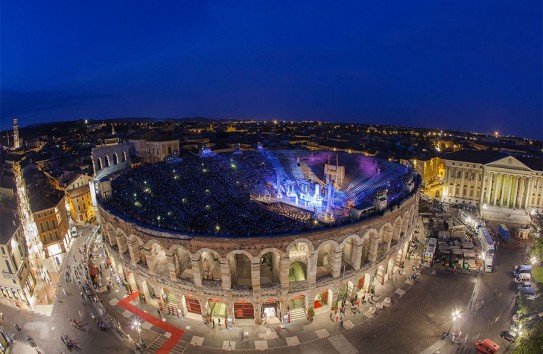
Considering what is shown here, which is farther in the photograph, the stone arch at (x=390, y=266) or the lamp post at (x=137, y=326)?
the stone arch at (x=390, y=266)

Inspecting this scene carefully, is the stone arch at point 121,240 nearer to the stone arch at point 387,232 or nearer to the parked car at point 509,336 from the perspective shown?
the stone arch at point 387,232

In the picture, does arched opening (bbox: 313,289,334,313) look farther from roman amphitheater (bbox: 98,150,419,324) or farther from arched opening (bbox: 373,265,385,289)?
arched opening (bbox: 373,265,385,289)

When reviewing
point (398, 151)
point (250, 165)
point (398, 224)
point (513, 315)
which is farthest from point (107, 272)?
point (398, 151)

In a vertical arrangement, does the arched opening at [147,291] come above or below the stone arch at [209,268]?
below

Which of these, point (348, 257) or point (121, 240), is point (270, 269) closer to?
point (348, 257)

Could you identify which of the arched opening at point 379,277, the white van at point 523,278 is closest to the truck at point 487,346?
the arched opening at point 379,277

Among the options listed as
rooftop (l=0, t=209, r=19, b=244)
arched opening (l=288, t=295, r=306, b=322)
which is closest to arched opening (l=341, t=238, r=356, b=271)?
arched opening (l=288, t=295, r=306, b=322)


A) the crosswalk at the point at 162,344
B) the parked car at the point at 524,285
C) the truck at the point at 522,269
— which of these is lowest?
the crosswalk at the point at 162,344

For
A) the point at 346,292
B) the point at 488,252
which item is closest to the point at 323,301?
the point at 346,292
